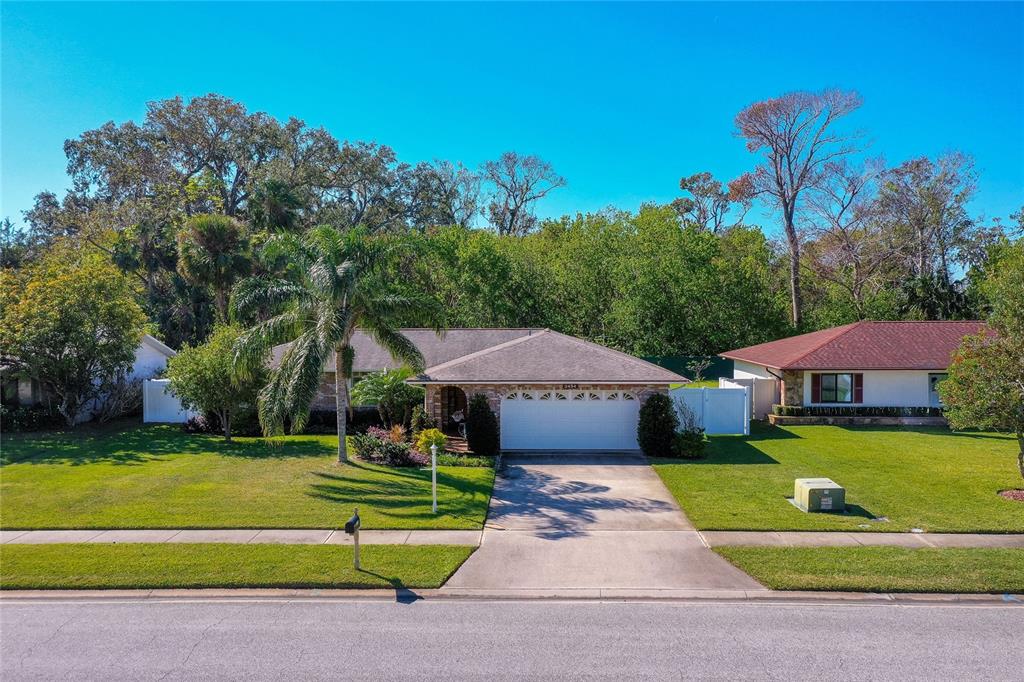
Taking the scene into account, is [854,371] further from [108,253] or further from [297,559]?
[108,253]

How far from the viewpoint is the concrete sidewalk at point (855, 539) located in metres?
11.8

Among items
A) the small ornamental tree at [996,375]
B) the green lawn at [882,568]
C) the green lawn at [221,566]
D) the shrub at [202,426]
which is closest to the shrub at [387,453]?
the green lawn at [221,566]

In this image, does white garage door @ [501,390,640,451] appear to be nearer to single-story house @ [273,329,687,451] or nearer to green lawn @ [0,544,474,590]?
single-story house @ [273,329,687,451]

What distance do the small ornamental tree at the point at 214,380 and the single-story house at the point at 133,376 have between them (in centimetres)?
481

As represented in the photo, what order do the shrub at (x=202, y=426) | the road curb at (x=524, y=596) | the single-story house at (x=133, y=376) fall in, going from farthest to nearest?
the single-story house at (x=133, y=376) < the shrub at (x=202, y=426) < the road curb at (x=524, y=596)

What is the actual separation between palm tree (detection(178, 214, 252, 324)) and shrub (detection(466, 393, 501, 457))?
18888 millimetres

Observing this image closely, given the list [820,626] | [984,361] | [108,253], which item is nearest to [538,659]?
[820,626]

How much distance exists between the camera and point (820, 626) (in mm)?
8664

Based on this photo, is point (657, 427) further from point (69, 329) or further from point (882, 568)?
point (69, 329)

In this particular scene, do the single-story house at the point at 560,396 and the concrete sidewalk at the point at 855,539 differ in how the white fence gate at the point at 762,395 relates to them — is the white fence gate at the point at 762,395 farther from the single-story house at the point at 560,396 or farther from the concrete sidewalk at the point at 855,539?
the concrete sidewalk at the point at 855,539

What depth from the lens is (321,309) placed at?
17766mm

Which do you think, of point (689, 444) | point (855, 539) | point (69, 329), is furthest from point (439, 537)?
point (69, 329)

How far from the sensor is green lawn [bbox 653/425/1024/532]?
1319cm

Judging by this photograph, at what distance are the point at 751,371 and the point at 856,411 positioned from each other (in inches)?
244
